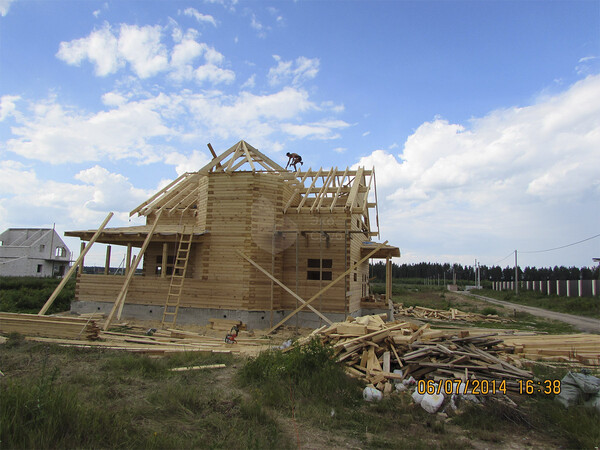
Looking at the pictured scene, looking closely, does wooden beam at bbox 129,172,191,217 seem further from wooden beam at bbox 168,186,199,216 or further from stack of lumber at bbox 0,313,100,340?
stack of lumber at bbox 0,313,100,340

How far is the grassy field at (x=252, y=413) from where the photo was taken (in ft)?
15.1

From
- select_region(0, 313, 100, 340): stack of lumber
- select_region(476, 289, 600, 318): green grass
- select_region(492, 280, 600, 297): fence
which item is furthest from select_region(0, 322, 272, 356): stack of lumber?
select_region(492, 280, 600, 297): fence

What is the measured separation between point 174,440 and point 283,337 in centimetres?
903

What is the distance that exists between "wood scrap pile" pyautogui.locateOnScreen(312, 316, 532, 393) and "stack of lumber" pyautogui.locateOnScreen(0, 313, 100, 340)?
6.85 m

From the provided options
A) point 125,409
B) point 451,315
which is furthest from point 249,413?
point 451,315

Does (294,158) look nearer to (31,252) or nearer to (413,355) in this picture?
(413,355)

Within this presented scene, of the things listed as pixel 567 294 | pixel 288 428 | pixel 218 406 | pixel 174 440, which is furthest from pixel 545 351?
pixel 567 294

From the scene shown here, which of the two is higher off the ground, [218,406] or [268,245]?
[268,245]

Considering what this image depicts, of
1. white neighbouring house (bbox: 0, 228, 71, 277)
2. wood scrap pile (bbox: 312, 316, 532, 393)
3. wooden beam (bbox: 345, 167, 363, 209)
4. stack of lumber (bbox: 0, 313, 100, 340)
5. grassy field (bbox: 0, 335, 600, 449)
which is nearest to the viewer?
grassy field (bbox: 0, 335, 600, 449)

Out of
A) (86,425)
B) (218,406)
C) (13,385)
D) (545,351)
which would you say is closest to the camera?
(86,425)

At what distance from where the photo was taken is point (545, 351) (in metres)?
10.2

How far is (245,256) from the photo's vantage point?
1482 centimetres

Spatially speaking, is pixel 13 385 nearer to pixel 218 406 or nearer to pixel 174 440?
pixel 174 440

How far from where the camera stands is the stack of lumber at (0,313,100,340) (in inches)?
437
